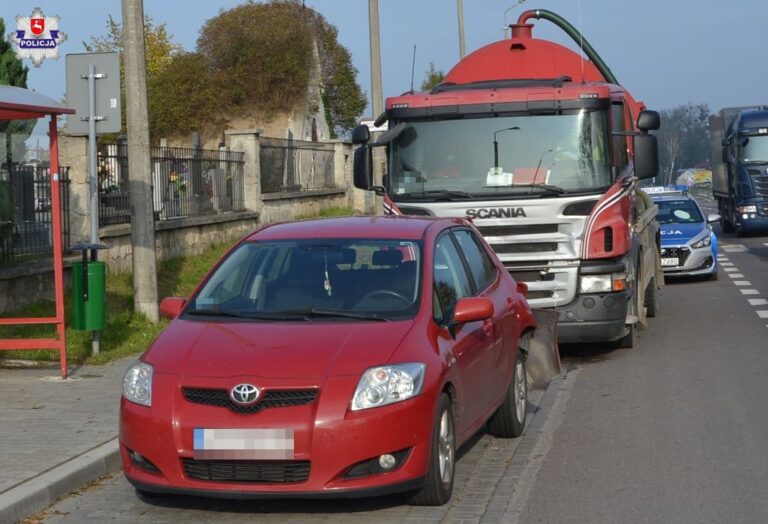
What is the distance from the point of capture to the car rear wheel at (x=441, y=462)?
6.93 meters

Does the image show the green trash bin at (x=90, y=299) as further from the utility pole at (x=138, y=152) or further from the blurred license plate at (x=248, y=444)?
the blurred license plate at (x=248, y=444)

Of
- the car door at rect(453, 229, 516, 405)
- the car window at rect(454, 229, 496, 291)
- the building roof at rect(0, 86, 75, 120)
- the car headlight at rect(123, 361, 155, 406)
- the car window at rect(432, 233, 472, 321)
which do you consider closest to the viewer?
the car headlight at rect(123, 361, 155, 406)

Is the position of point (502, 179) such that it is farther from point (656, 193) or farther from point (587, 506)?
point (656, 193)

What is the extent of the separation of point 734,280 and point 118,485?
17.6m

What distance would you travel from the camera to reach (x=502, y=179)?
13211 mm

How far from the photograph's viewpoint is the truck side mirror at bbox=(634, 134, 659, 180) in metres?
13.5

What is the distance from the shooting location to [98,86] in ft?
44.9

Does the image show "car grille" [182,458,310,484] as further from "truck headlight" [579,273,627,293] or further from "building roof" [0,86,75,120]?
"truck headlight" [579,273,627,293]

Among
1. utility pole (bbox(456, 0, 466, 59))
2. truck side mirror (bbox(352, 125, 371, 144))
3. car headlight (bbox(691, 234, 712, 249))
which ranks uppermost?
utility pole (bbox(456, 0, 466, 59))

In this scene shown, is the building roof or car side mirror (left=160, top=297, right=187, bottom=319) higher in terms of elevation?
the building roof

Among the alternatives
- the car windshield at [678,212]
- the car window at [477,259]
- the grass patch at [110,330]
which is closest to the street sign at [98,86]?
the grass patch at [110,330]

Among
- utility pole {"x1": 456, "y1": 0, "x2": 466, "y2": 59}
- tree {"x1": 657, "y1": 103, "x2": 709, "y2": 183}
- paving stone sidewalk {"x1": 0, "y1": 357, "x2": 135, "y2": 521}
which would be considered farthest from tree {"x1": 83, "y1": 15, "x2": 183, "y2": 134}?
tree {"x1": 657, "y1": 103, "x2": 709, "y2": 183}

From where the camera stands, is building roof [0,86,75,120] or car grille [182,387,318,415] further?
building roof [0,86,75,120]

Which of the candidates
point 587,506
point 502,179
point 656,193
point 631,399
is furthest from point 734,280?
point 587,506
